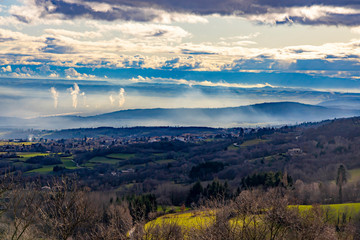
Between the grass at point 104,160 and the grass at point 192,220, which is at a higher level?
the grass at point 192,220

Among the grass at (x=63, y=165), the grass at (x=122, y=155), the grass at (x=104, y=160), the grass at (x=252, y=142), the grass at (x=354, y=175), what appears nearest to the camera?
the grass at (x=354, y=175)

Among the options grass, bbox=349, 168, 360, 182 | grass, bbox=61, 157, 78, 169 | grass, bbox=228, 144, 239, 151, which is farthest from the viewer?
grass, bbox=228, 144, 239, 151

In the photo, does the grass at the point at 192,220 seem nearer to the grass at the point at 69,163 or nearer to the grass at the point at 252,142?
the grass at the point at 69,163

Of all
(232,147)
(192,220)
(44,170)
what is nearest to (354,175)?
(192,220)

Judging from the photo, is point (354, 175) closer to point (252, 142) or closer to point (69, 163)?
point (252, 142)

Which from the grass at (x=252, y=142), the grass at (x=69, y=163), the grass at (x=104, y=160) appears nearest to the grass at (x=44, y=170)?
the grass at (x=69, y=163)

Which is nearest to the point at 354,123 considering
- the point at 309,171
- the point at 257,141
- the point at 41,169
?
the point at 257,141

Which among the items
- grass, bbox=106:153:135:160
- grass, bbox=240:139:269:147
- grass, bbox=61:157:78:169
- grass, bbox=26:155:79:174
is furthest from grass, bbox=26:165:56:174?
grass, bbox=240:139:269:147

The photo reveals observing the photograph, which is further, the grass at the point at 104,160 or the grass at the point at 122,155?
the grass at the point at 122,155

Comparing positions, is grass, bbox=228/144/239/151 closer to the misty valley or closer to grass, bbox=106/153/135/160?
the misty valley

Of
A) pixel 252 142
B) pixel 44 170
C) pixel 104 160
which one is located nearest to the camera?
pixel 44 170

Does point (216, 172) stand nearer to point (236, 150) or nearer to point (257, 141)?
point (236, 150)
